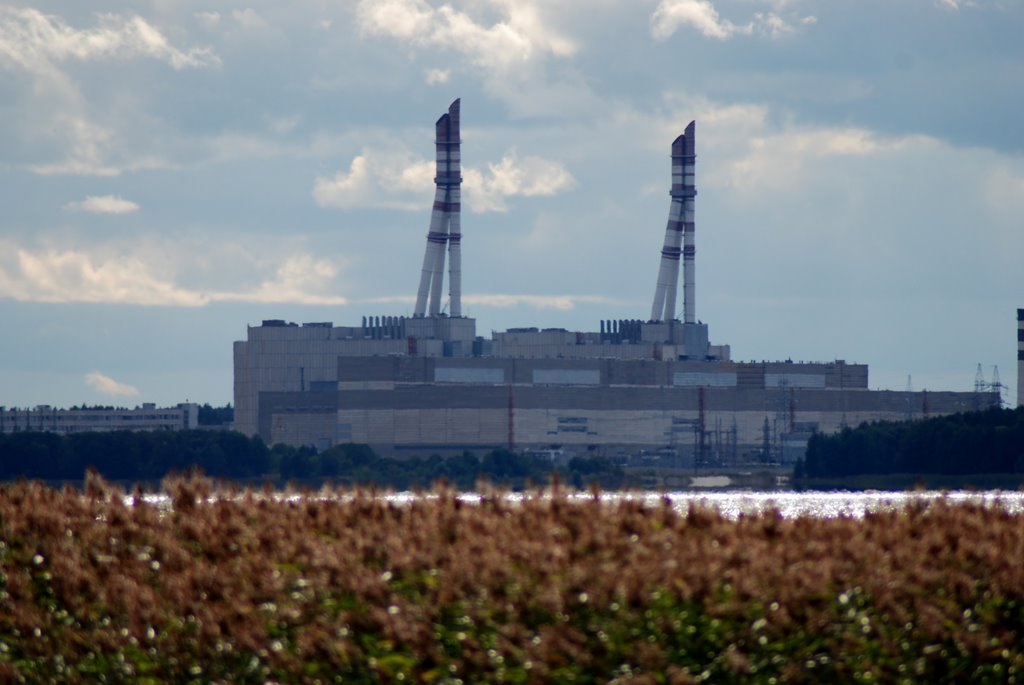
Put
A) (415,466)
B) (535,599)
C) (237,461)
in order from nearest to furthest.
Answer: (535,599) → (237,461) → (415,466)

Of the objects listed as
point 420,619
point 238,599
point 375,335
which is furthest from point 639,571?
point 375,335

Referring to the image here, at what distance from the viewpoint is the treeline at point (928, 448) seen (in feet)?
Result: 378

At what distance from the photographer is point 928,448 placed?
4793 inches

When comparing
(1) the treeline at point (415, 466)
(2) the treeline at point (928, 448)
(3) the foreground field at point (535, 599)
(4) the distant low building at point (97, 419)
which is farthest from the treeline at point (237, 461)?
(3) the foreground field at point (535, 599)

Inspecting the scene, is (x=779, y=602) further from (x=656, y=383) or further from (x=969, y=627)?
(x=656, y=383)

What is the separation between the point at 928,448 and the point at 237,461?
5634cm

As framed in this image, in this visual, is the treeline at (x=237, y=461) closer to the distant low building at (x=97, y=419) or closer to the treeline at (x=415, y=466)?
the treeline at (x=415, y=466)

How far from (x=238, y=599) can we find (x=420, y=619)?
2.24 meters

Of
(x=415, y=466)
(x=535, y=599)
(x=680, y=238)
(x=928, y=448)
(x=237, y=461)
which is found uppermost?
(x=680, y=238)

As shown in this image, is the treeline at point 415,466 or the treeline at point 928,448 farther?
the treeline at point 415,466

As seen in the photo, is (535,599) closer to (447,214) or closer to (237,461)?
(237,461)

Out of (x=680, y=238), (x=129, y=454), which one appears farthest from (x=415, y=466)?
(x=680, y=238)

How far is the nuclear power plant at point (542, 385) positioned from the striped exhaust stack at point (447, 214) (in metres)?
0.14

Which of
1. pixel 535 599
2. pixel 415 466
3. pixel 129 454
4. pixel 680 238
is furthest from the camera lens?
pixel 680 238
